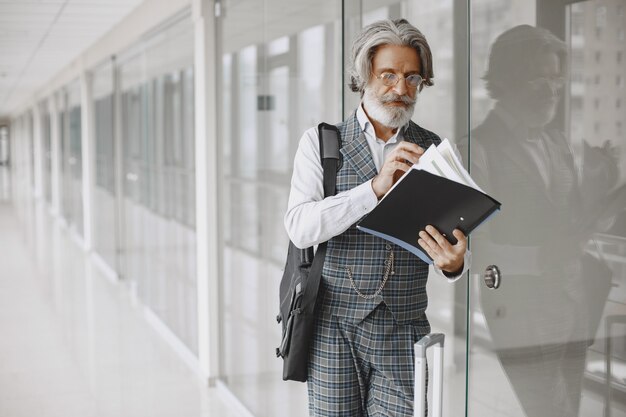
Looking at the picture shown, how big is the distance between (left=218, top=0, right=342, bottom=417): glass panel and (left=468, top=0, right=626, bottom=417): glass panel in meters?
1.32

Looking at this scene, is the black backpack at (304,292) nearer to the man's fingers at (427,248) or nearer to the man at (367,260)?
the man at (367,260)

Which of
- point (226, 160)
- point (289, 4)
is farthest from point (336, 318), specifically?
point (226, 160)

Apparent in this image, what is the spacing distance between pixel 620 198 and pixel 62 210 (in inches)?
642

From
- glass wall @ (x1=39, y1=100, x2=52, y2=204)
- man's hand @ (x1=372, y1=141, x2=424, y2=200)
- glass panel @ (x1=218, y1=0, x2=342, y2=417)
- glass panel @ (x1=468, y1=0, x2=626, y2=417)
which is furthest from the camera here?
glass wall @ (x1=39, y1=100, x2=52, y2=204)

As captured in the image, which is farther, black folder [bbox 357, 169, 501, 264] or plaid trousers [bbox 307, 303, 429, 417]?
plaid trousers [bbox 307, 303, 429, 417]

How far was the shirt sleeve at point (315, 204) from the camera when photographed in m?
2.15

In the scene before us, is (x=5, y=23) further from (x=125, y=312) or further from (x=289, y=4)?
(x=289, y=4)

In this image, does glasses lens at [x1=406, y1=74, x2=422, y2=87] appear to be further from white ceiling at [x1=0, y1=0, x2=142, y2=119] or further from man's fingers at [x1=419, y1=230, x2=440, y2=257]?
white ceiling at [x1=0, y1=0, x2=142, y2=119]

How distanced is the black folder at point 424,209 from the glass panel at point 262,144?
1719mm

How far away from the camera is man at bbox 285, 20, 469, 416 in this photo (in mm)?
2211

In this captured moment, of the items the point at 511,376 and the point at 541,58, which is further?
the point at 511,376

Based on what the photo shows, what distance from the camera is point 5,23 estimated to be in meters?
8.50

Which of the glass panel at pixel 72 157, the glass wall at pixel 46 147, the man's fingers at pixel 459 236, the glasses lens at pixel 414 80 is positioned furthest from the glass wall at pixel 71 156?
the man's fingers at pixel 459 236

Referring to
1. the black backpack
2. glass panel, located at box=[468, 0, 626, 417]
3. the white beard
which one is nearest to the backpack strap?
the black backpack
